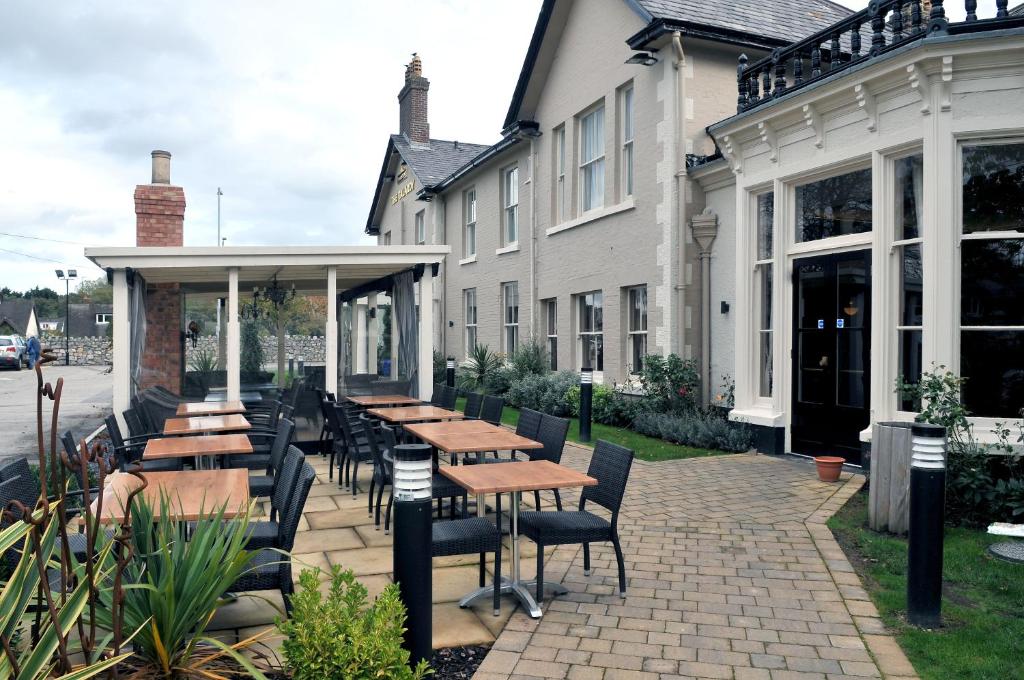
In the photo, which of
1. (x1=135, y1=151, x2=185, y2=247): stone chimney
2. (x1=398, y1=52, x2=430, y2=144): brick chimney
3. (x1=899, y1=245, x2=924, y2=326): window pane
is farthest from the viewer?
(x1=398, y1=52, x2=430, y2=144): brick chimney

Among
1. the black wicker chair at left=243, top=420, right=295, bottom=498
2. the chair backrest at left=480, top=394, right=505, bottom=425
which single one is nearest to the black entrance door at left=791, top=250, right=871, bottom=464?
the chair backrest at left=480, top=394, right=505, bottom=425

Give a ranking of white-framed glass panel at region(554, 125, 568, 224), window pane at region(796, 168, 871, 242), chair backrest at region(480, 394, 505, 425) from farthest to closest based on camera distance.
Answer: white-framed glass panel at region(554, 125, 568, 224)
chair backrest at region(480, 394, 505, 425)
window pane at region(796, 168, 871, 242)

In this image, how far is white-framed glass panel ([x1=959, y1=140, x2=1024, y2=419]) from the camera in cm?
713

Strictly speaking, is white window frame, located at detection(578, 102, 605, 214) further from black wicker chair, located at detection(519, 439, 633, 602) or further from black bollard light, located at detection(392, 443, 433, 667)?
black bollard light, located at detection(392, 443, 433, 667)

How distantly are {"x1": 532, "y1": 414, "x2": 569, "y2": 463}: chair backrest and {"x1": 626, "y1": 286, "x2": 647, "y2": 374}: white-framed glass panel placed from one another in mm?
6297

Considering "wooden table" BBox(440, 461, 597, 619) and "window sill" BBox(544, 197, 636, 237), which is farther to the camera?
"window sill" BBox(544, 197, 636, 237)

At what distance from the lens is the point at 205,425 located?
25.3 feet

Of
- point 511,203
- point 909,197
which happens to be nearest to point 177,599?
point 909,197

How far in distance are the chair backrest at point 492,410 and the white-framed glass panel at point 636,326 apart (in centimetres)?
441

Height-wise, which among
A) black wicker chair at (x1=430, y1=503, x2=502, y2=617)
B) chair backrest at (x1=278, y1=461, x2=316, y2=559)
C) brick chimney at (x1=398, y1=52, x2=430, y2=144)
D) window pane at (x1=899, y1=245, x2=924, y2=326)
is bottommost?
black wicker chair at (x1=430, y1=503, x2=502, y2=617)

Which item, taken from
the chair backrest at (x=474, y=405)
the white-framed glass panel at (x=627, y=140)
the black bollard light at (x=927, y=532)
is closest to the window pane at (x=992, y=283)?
the black bollard light at (x=927, y=532)

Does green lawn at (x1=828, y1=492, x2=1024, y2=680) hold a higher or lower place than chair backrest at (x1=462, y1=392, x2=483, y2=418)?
lower

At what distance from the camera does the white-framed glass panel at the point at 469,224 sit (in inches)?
797

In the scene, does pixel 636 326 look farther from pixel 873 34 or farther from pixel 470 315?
pixel 470 315
